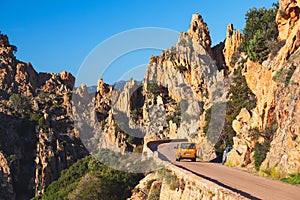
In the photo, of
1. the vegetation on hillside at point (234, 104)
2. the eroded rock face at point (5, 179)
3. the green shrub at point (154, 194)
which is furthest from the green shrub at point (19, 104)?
the green shrub at point (154, 194)

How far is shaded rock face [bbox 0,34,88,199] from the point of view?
3418 inches

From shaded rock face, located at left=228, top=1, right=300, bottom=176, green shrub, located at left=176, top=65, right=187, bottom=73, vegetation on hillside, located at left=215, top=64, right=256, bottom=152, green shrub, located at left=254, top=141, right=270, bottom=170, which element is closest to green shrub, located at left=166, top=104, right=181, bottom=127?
green shrub, located at left=176, top=65, right=187, bottom=73

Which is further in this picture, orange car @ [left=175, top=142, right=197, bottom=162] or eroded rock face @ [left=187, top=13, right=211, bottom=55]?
eroded rock face @ [left=187, top=13, right=211, bottom=55]

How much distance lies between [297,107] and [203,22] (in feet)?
220

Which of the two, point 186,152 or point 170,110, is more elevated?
point 170,110

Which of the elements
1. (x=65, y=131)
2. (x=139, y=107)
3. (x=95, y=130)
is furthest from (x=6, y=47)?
(x=139, y=107)

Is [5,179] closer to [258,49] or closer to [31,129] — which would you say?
[31,129]

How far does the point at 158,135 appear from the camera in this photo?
68875 mm

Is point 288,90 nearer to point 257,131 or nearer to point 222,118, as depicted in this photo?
point 257,131

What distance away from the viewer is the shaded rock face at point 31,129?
8681 cm

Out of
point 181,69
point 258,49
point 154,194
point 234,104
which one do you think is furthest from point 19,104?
point 154,194

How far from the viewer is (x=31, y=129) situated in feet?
322

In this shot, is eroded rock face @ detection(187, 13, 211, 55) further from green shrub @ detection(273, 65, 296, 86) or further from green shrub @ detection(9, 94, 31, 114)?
green shrub @ detection(273, 65, 296, 86)

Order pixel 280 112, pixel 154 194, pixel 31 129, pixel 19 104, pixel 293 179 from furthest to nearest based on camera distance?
pixel 19 104
pixel 31 129
pixel 154 194
pixel 280 112
pixel 293 179
